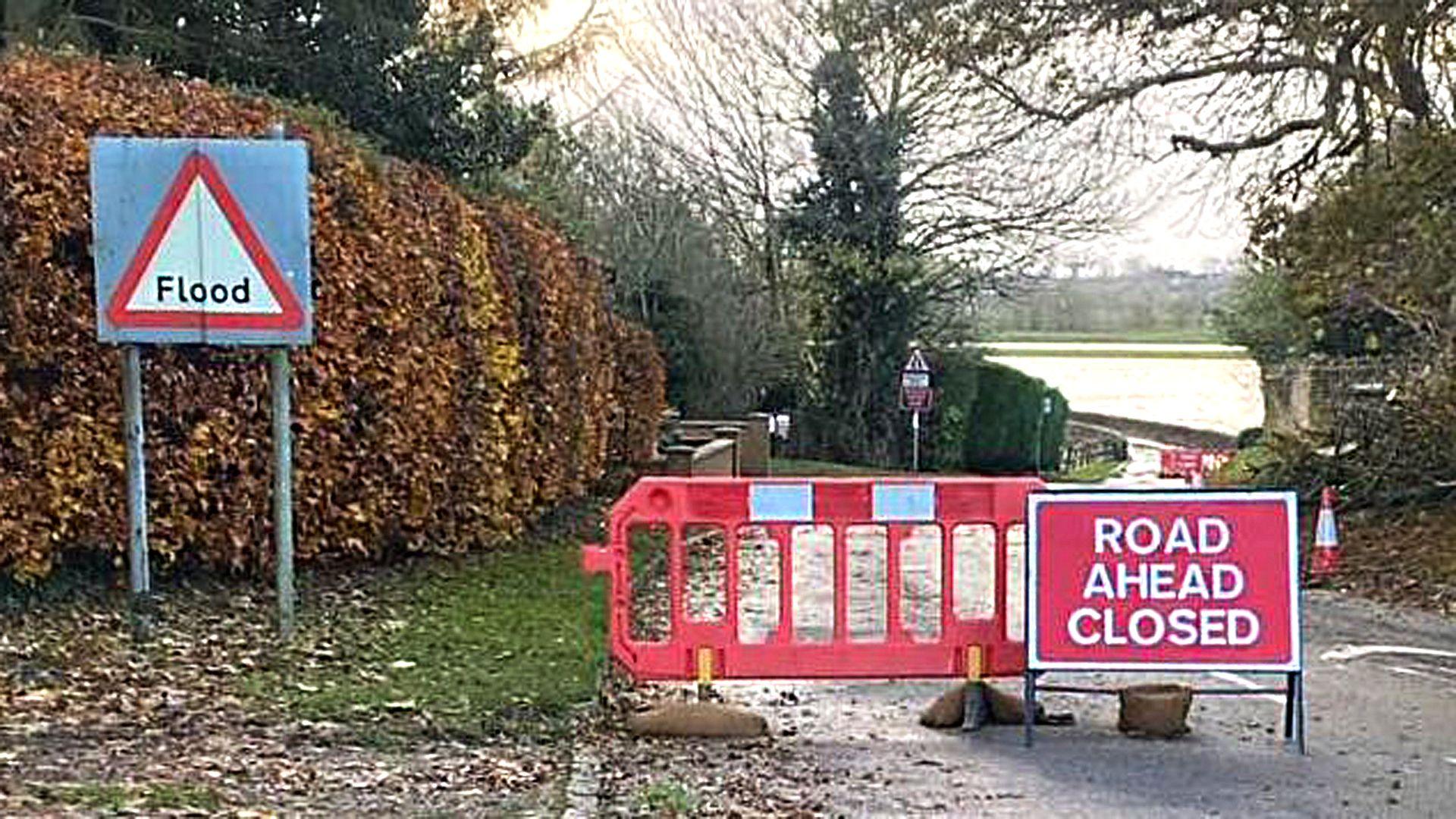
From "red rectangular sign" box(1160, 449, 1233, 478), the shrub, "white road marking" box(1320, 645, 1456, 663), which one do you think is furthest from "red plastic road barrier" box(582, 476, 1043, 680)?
the shrub

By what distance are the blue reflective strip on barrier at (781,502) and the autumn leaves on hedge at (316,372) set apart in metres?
3.13

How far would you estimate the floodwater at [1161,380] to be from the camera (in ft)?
180

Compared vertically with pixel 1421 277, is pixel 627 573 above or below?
below

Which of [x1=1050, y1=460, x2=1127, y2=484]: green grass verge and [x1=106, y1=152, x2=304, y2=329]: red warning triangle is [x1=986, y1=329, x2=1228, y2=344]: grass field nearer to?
[x1=1050, y1=460, x2=1127, y2=484]: green grass verge

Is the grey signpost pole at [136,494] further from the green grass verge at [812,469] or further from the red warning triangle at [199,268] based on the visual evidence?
the green grass verge at [812,469]

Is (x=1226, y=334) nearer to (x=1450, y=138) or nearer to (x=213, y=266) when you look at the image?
(x=1450, y=138)

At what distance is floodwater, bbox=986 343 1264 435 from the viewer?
180 feet

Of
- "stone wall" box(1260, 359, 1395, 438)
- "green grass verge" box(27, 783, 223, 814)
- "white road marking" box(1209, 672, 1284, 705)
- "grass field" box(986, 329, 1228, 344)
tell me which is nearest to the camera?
"green grass verge" box(27, 783, 223, 814)

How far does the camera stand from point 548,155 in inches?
1091

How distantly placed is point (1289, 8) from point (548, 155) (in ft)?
45.2

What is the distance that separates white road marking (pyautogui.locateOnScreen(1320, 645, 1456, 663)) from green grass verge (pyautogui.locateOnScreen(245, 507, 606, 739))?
477 cm

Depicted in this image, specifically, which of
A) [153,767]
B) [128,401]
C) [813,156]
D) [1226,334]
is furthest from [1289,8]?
[1226,334]

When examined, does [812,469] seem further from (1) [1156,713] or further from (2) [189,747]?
(2) [189,747]

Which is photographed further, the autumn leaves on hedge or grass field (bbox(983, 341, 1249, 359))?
grass field (bbox(983, 341, 1249, 359))
